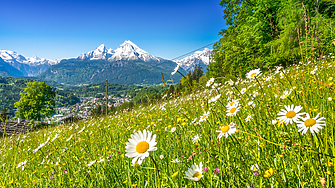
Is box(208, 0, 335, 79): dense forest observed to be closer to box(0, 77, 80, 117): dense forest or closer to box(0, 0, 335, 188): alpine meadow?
box(0, 0, 335, 188): alpine meadow

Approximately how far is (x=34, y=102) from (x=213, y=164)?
140ft

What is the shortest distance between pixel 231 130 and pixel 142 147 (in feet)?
1.65

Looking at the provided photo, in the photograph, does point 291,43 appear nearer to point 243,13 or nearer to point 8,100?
point 243,13

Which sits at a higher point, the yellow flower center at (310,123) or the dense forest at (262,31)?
the dense forest at (262,31)

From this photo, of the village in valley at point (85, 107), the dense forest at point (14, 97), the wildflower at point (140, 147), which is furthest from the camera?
the dense forest at point (14, 97)

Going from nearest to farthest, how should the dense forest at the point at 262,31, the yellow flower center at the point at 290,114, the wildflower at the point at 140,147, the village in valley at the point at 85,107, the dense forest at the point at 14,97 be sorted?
the wildflower at the point at 140,147
the yellow flower center at the point at 290,114
the village in valley at the point at 85,107
the dense forest at the point at 262,31
the dense forest at the point at 14,97

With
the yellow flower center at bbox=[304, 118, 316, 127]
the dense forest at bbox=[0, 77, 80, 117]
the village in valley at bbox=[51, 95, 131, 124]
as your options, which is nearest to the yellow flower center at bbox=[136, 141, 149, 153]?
the yellow flower center at bbox=[304, 118, 316, 127]

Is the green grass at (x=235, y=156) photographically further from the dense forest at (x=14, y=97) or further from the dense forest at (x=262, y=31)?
the dense forest at (x=14, y=97)

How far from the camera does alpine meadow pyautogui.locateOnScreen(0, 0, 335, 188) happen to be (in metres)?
0.90

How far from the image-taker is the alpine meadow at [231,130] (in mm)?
897

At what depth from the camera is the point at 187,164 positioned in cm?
137

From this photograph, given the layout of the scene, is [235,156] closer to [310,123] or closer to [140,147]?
[310,123]

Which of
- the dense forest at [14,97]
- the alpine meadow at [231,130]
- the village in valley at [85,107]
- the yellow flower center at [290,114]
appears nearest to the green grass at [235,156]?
the alpine meadow at [231,130]

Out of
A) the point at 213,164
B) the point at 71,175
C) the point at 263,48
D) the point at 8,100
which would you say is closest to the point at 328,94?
the point at 213,164
